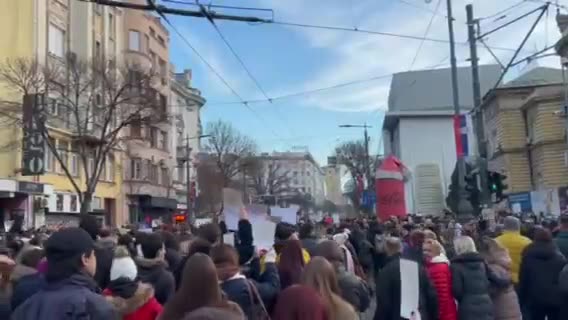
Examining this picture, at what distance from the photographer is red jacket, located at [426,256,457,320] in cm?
752

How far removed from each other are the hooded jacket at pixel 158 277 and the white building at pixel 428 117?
82.5 m

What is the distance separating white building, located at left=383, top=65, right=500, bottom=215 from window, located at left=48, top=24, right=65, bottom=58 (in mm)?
56366

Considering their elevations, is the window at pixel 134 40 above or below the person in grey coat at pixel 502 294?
above

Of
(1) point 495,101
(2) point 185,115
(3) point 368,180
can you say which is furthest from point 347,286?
(2) point 185,115

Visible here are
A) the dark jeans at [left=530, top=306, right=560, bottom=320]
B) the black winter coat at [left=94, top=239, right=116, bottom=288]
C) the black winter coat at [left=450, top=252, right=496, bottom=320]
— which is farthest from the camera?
the dark jeans at [left=530, top=306, right=560, bottom=320]

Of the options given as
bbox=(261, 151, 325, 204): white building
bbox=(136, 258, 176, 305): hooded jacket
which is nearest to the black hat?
bbox=(136, 258, 176, 305): hooded jacket

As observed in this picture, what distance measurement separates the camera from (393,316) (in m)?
7.05

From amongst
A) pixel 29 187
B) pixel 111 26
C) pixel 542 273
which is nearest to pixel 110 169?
pixel 111 26

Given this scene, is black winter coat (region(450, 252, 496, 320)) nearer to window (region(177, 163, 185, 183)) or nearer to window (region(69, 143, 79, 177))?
window (region(69, 143, 79, 177))

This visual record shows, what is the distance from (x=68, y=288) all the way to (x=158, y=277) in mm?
2396

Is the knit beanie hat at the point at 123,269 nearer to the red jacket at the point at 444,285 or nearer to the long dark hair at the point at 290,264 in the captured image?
the long dark hair at the point at 290,264

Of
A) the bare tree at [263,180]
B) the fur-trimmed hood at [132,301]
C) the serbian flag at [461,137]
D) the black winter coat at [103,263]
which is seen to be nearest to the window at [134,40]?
the bare tree at [263,180]

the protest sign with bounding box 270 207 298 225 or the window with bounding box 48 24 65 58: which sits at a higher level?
the window with bounding box 48 24 65 58

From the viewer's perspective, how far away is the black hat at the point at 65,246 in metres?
4.14
